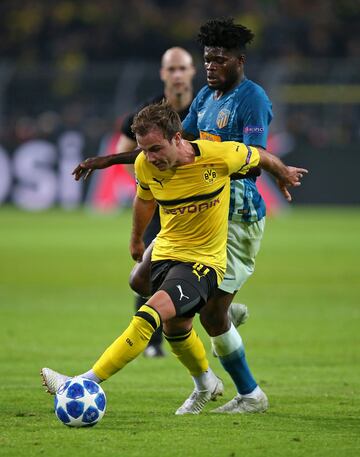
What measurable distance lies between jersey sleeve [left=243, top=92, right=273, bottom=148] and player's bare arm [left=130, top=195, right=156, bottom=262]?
2.43ft

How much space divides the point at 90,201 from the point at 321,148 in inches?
251

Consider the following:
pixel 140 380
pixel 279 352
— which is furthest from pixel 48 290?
→ pixel 140 380

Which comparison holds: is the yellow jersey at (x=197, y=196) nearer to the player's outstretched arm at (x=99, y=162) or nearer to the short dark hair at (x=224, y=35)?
the player's outstretched arm at (x=99, y=162)

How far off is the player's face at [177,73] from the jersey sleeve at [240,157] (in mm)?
3026

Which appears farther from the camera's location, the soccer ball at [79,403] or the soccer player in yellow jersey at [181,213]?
the soccer player in yellow jersey at [181,213]

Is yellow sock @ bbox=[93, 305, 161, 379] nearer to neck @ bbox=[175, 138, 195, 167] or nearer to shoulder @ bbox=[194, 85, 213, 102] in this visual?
neck @ bbox=[175, 138, 195, 167]

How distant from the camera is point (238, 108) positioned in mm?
7125

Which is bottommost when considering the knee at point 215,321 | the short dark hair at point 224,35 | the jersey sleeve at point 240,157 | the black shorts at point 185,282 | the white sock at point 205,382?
the white sock at point 205,382

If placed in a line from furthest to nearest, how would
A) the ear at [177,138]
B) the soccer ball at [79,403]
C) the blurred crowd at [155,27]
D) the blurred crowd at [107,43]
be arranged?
the blurred crowd at [155,27] → the blurred crowd at [107,43] → the ear at [177,138] → the soccer ball at [79,403]

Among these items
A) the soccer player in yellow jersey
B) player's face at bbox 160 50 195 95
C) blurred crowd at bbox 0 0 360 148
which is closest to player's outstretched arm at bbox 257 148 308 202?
the soccer player in yellow jersey

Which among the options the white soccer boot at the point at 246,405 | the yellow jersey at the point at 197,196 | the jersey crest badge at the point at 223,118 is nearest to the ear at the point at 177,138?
the yellow jersey at the point at 197,196

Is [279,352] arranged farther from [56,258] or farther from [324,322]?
[56,258]

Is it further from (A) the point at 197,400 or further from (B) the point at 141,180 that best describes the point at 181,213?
(A) the point at 197,400

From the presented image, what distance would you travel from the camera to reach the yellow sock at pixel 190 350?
6.94 meters
